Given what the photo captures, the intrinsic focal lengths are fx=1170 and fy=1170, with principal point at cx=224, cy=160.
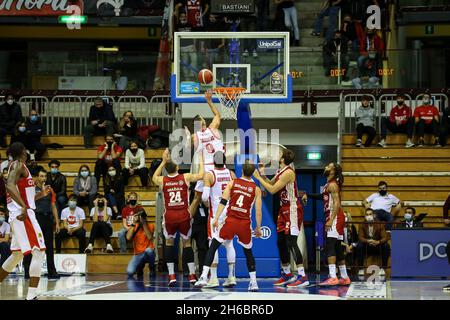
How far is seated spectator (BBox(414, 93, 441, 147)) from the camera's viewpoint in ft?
89.1

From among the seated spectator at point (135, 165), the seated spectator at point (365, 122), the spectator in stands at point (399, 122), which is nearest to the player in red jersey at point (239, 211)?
the seated spectator at point (135, 165)

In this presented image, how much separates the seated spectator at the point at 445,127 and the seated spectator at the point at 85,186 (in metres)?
8.07

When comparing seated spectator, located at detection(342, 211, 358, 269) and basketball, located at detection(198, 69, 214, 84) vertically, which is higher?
basketball, located at detection(198, 69, 214, 84)

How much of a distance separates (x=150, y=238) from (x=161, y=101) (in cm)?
749

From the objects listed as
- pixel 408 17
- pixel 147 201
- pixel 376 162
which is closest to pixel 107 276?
pixel 147 201

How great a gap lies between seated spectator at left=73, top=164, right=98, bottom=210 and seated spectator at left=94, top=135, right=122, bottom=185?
49cm

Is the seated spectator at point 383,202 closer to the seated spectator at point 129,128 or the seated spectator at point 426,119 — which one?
the seated spectator at point 426,119

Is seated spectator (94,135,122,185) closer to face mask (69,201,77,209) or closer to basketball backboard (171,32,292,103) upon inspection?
face mask (69,201,77,209)

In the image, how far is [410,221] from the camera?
23.8 m

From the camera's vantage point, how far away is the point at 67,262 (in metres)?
23.5

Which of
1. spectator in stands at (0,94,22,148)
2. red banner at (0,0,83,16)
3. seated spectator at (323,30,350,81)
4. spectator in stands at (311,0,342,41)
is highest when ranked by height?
red banner at (0,0,83,16)

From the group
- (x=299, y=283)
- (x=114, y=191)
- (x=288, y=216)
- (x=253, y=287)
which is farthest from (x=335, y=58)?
(x=253, y=287)

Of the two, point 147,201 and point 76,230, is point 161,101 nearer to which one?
point 147,201

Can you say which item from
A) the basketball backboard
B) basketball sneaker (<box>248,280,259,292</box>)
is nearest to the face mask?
the basketball backboard
